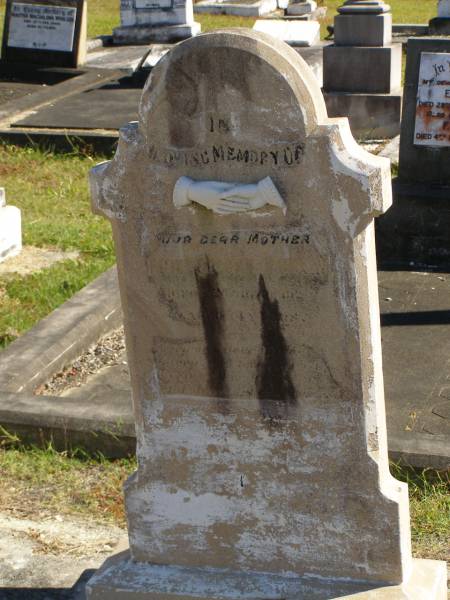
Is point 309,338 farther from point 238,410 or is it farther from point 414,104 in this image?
point 414,104

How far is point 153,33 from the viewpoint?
660 inches

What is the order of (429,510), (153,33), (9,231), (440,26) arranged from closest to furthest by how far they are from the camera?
(429,510), (9,231), (440,26), (153,33)

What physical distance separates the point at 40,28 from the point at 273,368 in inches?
475

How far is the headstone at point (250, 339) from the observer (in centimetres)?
326

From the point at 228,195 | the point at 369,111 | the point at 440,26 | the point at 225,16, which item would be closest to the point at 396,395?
the point at 228,195

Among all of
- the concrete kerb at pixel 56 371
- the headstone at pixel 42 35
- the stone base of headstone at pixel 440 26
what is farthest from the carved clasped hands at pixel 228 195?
the headstone at pixel 42 35

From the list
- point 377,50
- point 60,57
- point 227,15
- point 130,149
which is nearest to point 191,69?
point 130,149

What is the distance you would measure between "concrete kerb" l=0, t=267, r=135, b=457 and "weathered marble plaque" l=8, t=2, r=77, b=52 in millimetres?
8489

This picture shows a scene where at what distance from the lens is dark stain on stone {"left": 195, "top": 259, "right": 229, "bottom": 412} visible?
3498 mm

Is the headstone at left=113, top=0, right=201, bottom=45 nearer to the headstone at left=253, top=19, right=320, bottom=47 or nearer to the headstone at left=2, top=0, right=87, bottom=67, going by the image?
the headstone at left=253, top=19, right=320, bottom=47

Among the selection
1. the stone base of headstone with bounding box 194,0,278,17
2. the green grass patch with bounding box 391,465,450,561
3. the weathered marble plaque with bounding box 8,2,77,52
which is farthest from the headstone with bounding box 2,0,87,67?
the green grass patch with bounding box 391,465,450,561

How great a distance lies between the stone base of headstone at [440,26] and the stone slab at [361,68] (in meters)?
2.36

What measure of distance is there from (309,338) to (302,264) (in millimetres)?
230

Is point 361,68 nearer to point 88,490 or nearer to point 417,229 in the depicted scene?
point 417,229
